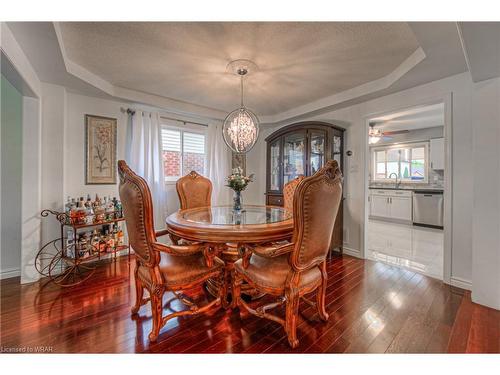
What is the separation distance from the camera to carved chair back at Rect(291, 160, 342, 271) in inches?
51.5

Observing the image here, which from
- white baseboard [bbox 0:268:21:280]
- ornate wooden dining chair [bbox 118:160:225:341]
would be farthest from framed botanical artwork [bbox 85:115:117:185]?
ornate wooden dining chair [bbox 118:160:225:341]

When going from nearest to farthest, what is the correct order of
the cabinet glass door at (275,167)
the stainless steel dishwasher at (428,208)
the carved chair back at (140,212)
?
the carved chair back at (140,212) < the cabinet glass door at (275,167) < the stainless steel dishwasher at (428,208)

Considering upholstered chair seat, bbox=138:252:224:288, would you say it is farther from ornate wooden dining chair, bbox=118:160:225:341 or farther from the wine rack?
the wine rack

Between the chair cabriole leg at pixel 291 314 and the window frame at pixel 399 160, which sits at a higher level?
the window frame at pixel 399 160

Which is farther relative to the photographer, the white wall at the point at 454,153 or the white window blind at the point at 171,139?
the white window blind at the point at 171,139

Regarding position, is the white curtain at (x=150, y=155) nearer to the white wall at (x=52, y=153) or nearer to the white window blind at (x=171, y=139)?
the white window blind at (x=171, y=139)

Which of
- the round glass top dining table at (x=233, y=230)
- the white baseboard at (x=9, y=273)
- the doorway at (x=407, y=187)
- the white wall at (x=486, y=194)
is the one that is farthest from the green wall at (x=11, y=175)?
the white wall at (x=486, y=194)

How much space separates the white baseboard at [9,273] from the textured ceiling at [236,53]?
242 centimetres

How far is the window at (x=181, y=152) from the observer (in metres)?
3.71

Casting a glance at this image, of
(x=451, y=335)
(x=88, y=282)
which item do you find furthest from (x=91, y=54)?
(x=451, y=335)

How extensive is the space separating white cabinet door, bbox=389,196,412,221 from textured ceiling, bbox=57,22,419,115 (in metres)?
4.04

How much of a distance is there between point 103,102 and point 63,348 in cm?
286
